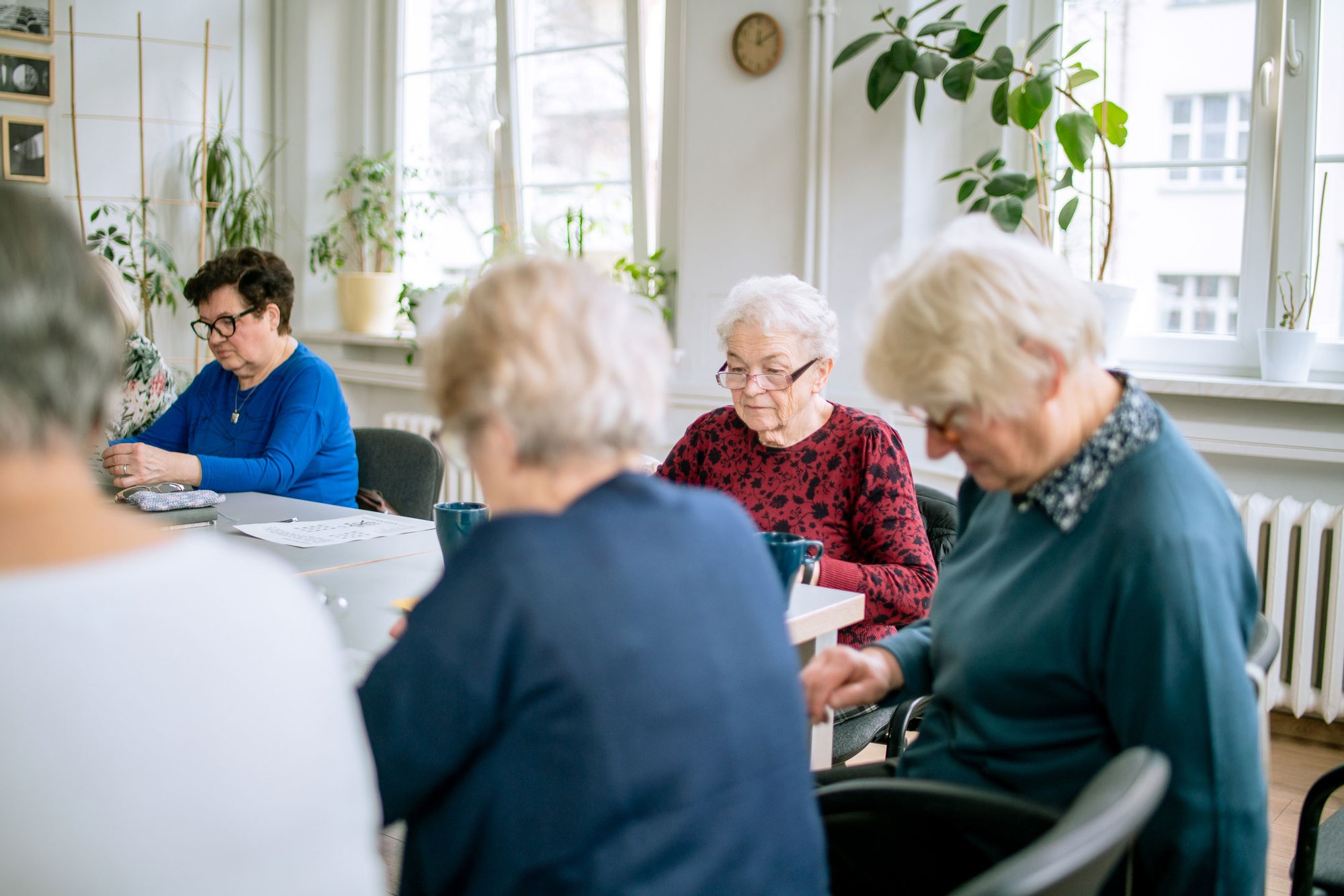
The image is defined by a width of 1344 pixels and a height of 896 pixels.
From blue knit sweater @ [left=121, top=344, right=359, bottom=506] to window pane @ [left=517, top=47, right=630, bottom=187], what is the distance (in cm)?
189

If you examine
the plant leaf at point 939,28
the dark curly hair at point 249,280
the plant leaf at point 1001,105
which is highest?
the plant leaf at point 939,28

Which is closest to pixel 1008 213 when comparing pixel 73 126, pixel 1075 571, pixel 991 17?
pixel 991 17

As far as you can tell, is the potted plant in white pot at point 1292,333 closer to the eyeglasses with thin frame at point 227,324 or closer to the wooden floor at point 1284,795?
the wooden floor at point 1284,795

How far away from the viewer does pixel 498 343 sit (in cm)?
88

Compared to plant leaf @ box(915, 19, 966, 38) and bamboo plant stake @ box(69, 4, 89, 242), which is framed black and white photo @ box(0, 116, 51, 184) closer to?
bamboo plant stake @ box(69, 4, 89, 242)

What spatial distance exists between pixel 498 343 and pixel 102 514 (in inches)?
12.2

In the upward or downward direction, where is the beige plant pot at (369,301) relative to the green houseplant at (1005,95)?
downward

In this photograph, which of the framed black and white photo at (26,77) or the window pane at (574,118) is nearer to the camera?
the window pane at (574,118)

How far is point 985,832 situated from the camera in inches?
45.4

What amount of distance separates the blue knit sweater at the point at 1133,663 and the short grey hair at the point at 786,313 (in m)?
0.90

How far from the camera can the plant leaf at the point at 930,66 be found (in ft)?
9.93

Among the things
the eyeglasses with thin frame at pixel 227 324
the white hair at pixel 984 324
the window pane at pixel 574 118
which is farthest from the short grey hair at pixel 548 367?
the window pane at pixel 574 118

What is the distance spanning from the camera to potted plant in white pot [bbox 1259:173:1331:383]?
2.93m

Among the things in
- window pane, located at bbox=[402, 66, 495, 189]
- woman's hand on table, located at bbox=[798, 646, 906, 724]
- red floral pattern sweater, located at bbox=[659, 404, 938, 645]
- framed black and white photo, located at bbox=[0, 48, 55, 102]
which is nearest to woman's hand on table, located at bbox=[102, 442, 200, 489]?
red floral pattern sweater, located at bbox=[659, 404, 938, 645]
